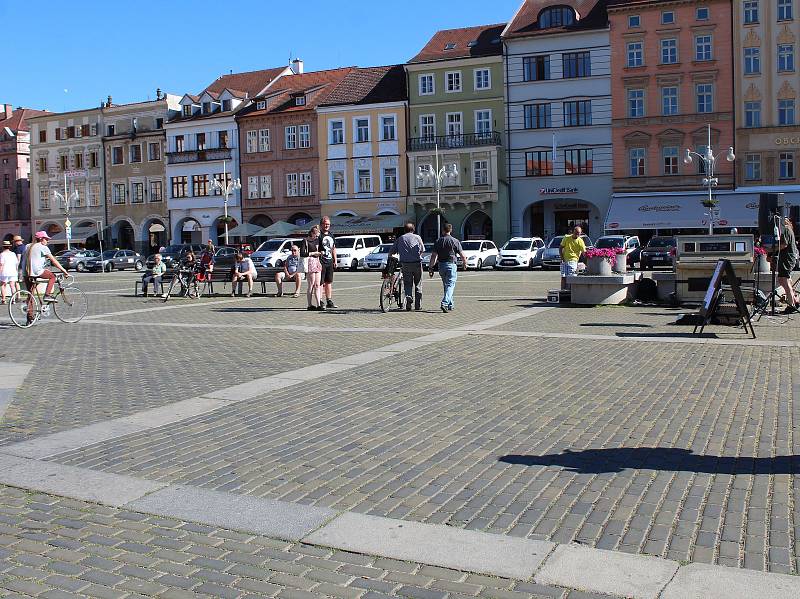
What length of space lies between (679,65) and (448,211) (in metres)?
16.3

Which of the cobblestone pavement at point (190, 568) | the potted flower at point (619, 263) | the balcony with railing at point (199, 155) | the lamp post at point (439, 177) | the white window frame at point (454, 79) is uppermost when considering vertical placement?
the white window frame at point (454, 79)

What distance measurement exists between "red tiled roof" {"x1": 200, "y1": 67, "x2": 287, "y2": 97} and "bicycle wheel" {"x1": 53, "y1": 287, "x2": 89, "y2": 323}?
51.3 metres

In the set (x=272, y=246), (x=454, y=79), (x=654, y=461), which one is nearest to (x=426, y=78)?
(x=454, y=79)

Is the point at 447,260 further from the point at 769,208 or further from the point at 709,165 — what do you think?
the point at 709,165

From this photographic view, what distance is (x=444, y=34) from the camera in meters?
59.6

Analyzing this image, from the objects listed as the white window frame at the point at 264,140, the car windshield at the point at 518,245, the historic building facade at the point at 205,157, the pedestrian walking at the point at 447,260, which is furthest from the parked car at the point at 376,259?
the pedestrian walking at the point at 447,260

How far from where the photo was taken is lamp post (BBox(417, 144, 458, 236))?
54906 mm

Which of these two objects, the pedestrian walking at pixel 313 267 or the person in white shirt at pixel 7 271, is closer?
the pedestrian walking at pixel 313 267

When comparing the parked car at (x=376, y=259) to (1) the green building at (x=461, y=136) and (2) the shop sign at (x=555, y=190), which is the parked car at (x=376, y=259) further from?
(2) the shop sign at (x=555, y=190)

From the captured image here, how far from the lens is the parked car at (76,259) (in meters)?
57.4

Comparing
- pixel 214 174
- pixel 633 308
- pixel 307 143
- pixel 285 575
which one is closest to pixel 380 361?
pixel 285 575

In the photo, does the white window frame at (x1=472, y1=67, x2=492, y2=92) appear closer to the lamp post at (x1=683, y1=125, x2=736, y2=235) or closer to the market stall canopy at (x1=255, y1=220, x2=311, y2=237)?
the lamp post at (x1=683, y1=125, x2=736, y2=235)

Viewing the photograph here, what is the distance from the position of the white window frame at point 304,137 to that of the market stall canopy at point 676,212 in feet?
73.2

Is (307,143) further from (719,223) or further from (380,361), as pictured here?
(380,361)
